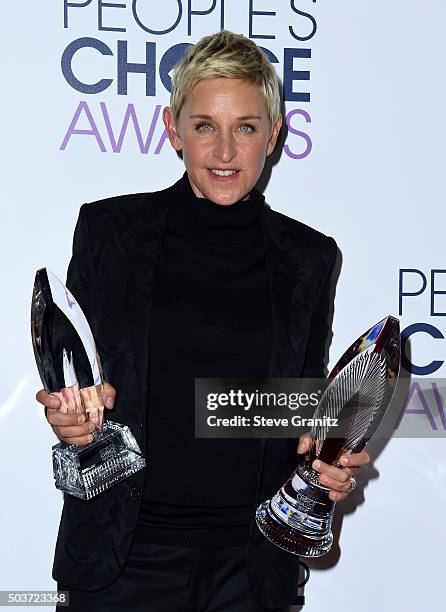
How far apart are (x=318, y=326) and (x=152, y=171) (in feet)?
1.82

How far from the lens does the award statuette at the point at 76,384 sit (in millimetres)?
1379

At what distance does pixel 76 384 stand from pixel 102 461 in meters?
0.13

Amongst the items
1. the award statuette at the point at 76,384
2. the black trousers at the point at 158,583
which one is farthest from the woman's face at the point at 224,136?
the black trousers at the point at 158,583

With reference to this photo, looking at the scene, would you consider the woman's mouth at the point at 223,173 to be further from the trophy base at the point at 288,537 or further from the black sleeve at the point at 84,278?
the trophy base at the point at 288,537

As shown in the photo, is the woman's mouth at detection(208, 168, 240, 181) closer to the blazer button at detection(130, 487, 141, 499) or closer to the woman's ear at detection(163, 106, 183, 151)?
the woman's ear at detection(163, 106, 183, 151)

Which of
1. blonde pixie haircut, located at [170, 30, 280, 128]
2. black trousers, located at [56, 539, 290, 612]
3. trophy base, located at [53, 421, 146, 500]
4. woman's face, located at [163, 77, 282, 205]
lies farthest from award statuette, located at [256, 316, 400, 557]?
blonde pixie haircut, located at [170, 30, 280, 128]

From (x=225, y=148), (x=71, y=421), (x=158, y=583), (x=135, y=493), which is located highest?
(x=225, y=148)

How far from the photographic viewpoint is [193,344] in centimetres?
151

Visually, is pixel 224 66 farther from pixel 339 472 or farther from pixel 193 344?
pixel 339 472

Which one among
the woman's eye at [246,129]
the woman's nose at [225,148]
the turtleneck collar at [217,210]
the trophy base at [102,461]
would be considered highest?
the woman's eye at [246,129]

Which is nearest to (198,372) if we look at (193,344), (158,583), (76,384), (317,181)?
(193,344)

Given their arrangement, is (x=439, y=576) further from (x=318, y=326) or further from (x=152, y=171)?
(x=152, y=171)

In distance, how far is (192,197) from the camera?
1.63 metres

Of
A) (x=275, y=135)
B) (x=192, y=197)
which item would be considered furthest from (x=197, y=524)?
(x=275, y=135)
